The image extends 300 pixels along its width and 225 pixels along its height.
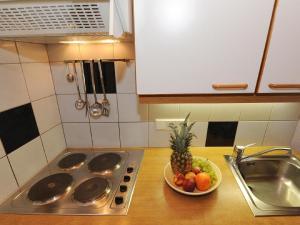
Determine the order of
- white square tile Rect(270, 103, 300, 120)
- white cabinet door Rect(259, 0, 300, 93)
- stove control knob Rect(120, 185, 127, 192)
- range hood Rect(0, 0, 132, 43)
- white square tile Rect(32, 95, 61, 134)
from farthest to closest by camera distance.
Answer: white square tile Rect(270, 103, 300, 120), white square tile Rect(32, 95, 61, 134), stove control knob Rect(120, 185, 127, 192), white cabinet door Rect(259, 0, 300, 93), range hood Rect(0, 0, 132, 43)

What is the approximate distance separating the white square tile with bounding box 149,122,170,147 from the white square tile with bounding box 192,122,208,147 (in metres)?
0.18

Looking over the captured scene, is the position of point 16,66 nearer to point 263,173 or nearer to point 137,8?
point 137,8

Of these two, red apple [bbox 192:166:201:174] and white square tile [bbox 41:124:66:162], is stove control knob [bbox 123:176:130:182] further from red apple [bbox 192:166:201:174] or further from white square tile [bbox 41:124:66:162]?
white square tile [bbox 41:124:66:162]

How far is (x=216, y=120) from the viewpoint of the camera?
1.11 m

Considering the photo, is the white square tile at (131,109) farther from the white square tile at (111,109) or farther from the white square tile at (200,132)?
the white square tile at (200,132)

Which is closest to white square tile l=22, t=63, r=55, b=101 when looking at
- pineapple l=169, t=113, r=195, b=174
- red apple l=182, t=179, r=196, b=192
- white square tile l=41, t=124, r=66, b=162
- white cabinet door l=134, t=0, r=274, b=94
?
white square tile l=41, t=124, r=66, b=162

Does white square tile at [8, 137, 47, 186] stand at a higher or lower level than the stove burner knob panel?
higher

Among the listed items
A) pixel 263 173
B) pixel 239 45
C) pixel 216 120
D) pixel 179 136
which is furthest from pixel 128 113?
pixel 263 173

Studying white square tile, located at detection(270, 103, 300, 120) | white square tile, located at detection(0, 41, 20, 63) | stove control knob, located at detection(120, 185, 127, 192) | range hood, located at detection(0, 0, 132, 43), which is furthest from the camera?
white square tile, located at detection(270, 103, 300, 120)

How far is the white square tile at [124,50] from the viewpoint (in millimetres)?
980

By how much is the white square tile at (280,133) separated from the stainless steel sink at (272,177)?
119 mm

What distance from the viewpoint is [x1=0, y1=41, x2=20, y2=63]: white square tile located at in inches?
28.9

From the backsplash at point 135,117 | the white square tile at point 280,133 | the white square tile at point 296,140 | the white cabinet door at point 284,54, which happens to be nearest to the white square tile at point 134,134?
the backsplash at point 135,117

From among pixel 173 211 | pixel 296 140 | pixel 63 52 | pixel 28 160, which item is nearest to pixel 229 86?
pixel 173 211
